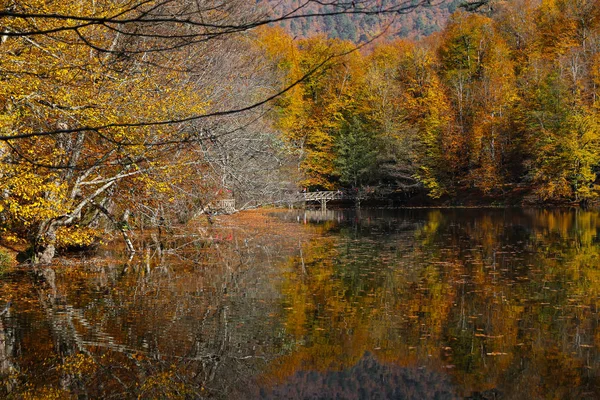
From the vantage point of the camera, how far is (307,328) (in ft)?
29.5

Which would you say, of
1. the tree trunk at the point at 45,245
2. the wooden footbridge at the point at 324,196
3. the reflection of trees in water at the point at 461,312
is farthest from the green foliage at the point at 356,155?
the tree trunk at the point at 45,245

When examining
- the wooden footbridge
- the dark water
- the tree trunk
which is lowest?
the dark water

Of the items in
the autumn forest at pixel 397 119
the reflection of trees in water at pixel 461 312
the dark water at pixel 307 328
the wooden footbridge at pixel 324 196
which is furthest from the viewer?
the wooden footbridge at pixel 324 196

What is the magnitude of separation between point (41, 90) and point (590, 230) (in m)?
19.8

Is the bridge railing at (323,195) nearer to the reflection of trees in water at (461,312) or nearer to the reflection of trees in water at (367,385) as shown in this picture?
the reflection of trees in water at (461,312)

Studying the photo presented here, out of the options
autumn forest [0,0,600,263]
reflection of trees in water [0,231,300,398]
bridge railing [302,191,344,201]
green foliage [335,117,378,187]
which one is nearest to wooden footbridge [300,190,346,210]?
bridge railing [302,191,344,201]

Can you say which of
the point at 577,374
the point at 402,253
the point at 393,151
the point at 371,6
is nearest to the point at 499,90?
the point at 393,151

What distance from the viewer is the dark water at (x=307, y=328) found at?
22.3ft

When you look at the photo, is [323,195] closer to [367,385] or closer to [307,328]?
[307,328]

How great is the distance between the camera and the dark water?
22.3 ft

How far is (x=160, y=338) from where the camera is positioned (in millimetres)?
8305

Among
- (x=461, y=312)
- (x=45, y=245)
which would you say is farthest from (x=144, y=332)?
(x=45, y=245)

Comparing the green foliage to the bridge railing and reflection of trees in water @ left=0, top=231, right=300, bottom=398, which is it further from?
reflection of trees in water @ left=0, top=231, right=300, bottom=398

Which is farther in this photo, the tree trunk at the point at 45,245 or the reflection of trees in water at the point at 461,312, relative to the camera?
the tree trunk at the point at 45,245
